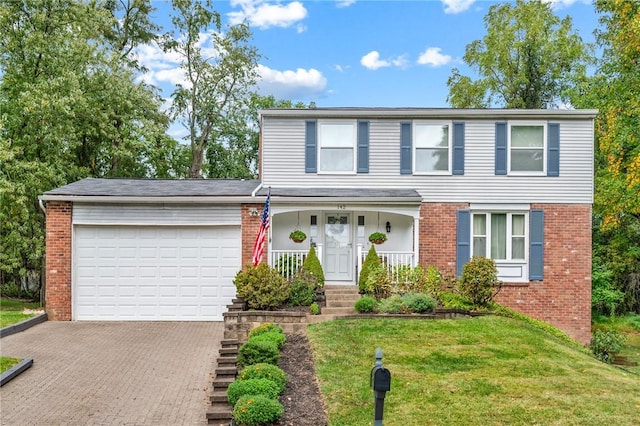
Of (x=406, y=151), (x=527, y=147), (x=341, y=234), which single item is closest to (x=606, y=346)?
(x=527, y=147)

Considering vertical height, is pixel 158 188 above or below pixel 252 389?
above

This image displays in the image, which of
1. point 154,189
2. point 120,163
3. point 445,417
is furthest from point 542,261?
point 120,163

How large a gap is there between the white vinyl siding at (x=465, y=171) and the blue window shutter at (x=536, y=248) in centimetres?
64

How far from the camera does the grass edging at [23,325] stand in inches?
436

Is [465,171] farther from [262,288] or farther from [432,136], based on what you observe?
[262,288]

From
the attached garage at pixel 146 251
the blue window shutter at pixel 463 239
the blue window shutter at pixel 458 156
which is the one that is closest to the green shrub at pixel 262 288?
the attached garage at pixel 146 251

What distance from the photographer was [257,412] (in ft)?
18.6

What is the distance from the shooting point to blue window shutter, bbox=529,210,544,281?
14.0 meters

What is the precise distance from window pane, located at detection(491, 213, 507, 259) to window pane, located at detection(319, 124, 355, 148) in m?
4.87

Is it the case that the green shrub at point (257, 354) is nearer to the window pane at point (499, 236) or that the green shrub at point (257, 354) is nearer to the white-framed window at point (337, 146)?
the white-framed window at point (337, 146)

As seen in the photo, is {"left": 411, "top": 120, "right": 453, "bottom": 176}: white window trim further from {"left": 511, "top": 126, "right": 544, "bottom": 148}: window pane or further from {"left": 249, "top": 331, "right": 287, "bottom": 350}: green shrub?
{"left": 249, "top": 331, "right": 287, "bottom": 350}: green shrub

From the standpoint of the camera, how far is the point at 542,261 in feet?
46.1

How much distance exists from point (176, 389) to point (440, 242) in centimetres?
886

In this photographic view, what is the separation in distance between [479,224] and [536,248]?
1739 mm
